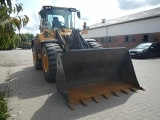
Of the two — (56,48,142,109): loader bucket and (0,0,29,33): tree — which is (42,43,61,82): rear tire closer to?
(56,48,142,109): loader bucket

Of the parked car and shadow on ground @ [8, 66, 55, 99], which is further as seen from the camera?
the parked car

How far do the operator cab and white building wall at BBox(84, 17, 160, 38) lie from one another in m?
14.5

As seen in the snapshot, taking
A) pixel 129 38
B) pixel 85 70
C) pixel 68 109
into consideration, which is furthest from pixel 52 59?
pixel 129 38

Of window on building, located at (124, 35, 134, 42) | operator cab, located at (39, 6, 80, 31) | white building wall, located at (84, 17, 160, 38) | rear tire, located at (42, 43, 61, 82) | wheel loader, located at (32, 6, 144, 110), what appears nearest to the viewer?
wheel loader, located at (32, 6, 144, 110)

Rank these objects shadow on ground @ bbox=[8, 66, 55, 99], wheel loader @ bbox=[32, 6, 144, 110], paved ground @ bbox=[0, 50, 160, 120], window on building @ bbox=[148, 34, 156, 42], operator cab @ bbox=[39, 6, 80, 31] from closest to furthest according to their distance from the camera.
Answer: paved ground @ bbox=[0, 50, 160, 120] → wheel loader @ bbox=[32, 6, 144, 110] → shadow on ground @ bbox=[8, 66, 55, 99] → operator cab @ bbox=[39, 6, 80, 31] → window on building @ bbox=[148, 34, 156, 42]

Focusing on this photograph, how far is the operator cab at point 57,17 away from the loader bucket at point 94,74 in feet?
8.95

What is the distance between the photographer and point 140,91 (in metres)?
5.19

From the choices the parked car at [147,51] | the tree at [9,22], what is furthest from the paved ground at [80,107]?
the parked car at [147,51]

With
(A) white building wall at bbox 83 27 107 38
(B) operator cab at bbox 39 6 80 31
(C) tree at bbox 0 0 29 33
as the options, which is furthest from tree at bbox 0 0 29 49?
(A) white building wall at bbox 83 27 107 38

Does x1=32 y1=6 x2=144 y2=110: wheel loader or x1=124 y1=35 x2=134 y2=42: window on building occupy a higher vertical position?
x1=124 y1=35 x2=134 y2=42: window on building

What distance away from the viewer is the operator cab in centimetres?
712

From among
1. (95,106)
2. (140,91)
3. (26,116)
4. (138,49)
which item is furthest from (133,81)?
(138,49)

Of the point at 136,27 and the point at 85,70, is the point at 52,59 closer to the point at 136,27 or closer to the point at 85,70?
the point at 85,70

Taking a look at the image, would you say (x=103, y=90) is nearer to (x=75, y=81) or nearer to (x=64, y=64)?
(x=75, y=81)
